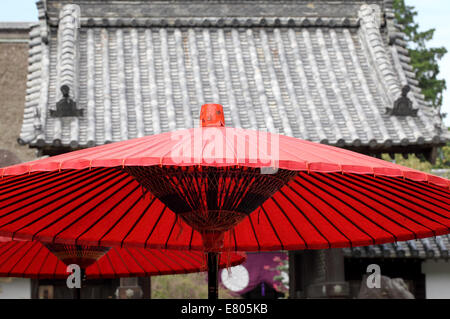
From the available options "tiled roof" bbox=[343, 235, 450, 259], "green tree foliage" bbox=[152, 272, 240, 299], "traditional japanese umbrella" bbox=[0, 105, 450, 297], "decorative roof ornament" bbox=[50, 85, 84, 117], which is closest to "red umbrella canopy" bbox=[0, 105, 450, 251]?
"traditional japanese umbrella" bbox=[0, 105, 450, 297]

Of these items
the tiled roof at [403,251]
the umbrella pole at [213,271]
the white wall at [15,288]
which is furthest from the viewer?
the white wall at [15,288]

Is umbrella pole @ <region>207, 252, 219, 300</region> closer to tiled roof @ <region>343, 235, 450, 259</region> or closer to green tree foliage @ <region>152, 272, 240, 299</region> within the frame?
tiled roof @ <region>343, 235, 450, 259</region>

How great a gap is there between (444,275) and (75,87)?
5779mm

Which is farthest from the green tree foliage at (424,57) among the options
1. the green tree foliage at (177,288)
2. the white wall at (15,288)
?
the white wall at (15,288)

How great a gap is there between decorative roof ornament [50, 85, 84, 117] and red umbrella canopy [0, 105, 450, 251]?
4432 mm

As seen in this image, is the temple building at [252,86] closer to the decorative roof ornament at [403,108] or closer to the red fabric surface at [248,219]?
the decorative roof ornament at [403,108]

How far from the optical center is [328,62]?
9.65m

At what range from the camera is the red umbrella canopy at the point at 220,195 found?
259cm

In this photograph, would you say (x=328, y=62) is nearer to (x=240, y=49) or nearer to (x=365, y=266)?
(x=240, y=49)

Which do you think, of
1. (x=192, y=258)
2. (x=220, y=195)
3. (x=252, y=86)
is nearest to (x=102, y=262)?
(x=192, y=258)

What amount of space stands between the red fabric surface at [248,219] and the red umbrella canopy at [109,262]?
0.94m

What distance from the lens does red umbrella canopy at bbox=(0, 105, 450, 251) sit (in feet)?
8.51

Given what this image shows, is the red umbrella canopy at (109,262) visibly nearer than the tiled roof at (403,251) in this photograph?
Yes
